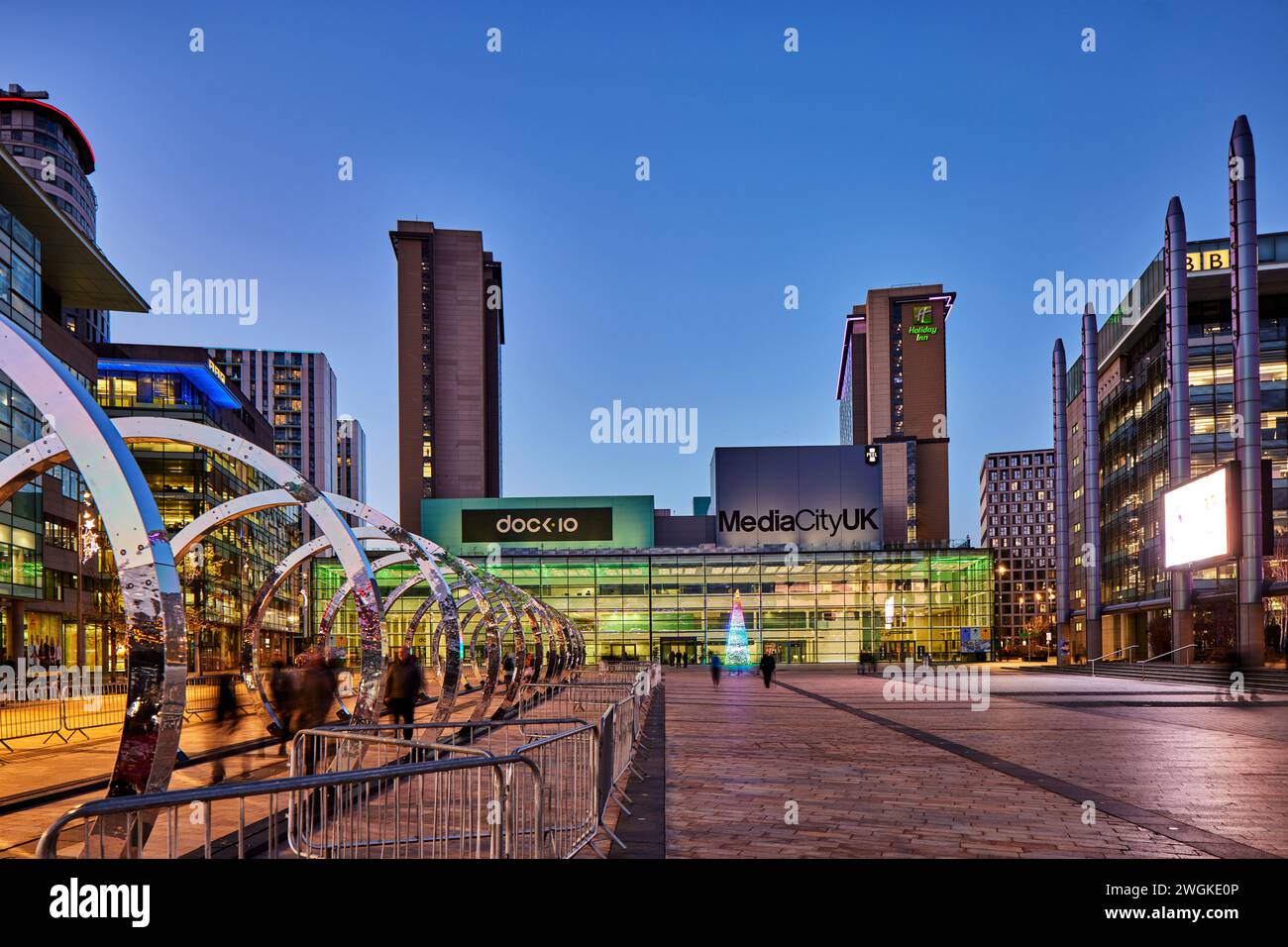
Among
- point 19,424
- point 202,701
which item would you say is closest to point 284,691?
point 202,701

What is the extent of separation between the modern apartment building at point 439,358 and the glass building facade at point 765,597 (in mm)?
45378

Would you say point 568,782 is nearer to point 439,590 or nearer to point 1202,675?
point 439,590

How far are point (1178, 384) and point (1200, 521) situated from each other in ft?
46.7

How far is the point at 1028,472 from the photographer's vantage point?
7721 inches

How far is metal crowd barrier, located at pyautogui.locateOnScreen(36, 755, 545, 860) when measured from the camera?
4816mm

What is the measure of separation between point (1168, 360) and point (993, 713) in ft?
110

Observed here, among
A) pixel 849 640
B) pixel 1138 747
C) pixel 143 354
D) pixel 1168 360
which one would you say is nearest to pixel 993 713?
pixel 1138 747

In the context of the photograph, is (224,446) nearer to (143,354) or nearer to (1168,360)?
(1168,360)

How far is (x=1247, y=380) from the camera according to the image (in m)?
43.8

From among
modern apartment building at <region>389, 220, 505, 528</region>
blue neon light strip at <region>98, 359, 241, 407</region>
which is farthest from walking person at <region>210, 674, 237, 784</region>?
modern apartment building at <region>389, 220, 505, 528</region>

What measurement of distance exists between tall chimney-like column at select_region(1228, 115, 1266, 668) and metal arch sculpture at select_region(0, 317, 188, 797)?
46.2 metres

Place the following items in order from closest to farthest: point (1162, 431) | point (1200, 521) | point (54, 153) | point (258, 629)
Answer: point (258, 629)
point (1200, 521)
point (1162, 431)
point (54, 153)

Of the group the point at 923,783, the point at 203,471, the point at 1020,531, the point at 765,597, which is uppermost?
the point at 203,471

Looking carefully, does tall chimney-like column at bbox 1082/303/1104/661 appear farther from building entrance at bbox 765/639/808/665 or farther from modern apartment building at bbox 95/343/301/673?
modern apartment building at bbox 95/343/301/673
